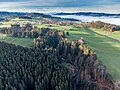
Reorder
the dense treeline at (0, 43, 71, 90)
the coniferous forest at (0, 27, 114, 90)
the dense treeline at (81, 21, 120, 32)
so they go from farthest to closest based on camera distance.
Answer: the dense treeline at (81, 21, 120, 32) → the coniferous forest at (0, 27, 114, 90) → the dense treeline at (0, 43, 71, 90)

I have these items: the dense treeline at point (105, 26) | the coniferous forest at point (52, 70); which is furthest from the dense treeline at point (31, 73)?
the dense treeline at point (105, 26)

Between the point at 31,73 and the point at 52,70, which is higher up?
the point at 52,70

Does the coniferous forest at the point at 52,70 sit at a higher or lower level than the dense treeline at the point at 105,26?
higher

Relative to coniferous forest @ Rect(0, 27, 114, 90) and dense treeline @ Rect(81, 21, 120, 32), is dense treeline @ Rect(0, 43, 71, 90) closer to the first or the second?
coniferous forest @ Rect(0, 27, 114, 90)

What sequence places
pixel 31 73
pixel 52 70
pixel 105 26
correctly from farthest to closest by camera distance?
pixel 105 26 → pixel 52 70 → pixel 31 73

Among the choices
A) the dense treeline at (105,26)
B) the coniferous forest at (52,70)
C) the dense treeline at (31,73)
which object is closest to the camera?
the dense treeline at (31,73)

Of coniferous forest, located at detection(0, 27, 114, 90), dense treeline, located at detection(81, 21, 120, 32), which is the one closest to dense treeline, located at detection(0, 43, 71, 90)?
coniferous forest, located at detection(0, 27, 114, 90)

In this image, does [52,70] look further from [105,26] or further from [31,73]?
[105,26]

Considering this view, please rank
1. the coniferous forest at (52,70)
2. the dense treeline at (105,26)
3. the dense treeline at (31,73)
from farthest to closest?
the dense treeline at (105,26), the coniferous forest at (52,70), the dense treeline at (31,73)

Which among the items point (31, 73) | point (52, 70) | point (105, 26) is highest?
point (52, 70)

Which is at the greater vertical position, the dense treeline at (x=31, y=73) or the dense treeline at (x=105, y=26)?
the dense treeline at (x=31, y=73)

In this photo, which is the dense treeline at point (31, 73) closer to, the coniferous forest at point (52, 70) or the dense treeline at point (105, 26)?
the coniferous forest at point (52, 70)

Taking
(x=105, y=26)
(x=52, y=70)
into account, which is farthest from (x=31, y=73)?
(x=105, y=26)

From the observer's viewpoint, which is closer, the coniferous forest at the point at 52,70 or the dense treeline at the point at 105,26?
the coniferous forest at the point at 52,70
